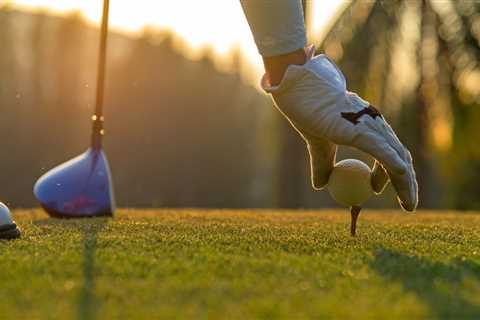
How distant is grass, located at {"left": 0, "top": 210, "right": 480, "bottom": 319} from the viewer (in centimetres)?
145

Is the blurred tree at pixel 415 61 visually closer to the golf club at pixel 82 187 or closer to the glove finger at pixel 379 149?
the golf club at pixel 82 187

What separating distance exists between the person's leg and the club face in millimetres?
1760

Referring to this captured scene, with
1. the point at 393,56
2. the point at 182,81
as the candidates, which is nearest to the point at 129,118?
the point at 182,81

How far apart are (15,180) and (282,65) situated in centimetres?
3218

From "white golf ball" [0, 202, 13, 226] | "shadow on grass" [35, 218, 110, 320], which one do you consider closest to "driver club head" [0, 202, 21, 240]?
"white golf ball" [0, 202, 13, 226]

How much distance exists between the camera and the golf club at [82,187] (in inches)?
154

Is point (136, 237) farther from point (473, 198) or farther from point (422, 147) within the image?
point (473, 198)

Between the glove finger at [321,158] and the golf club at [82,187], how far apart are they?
1592mm

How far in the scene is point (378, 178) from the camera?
8.70 ft

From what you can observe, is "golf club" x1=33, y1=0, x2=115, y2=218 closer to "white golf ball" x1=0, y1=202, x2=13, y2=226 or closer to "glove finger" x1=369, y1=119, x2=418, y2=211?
"white golf ball" x1=0, y1=202, x2=13, y2=226

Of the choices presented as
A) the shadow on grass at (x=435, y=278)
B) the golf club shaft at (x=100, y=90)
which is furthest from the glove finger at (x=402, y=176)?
the golf club shaft at (x=100, y=90)

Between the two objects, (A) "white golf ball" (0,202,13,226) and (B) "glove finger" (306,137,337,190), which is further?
(B) "glove finger" (306,137,337,190)

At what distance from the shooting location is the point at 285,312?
1414 mm

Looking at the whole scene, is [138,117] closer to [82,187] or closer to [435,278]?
[82,187]
